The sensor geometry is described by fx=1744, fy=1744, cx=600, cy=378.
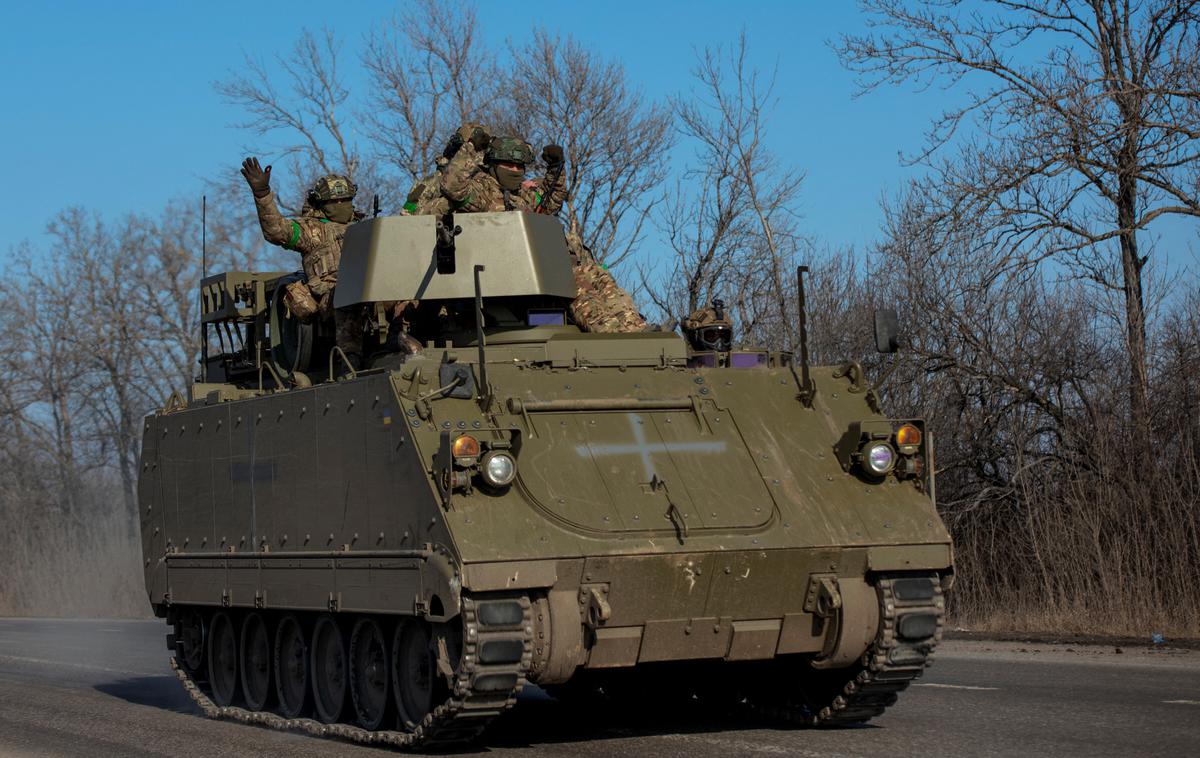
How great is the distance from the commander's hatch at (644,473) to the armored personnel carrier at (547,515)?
2cm

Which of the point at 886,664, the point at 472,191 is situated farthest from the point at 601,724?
the point at 472,191

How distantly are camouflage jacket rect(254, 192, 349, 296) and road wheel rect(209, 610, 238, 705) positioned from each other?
293 centimetres

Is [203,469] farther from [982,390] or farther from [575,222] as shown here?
[575,222]

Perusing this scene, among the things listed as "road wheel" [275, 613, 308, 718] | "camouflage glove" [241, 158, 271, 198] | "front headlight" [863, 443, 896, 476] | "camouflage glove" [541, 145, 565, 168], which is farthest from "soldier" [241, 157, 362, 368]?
"front headlight" [863, 443, 896, 476]

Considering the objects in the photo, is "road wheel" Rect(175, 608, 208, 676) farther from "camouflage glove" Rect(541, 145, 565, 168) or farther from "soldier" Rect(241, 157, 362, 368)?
"camouflage glove" Rect(541, 145, 565, 168)

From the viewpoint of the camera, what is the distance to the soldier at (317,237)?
13367mm

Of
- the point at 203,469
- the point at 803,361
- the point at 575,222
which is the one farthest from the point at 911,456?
the point at 575,222

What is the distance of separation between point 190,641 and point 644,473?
19.7 ft

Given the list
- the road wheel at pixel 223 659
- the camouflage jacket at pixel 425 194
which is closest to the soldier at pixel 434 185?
the camouflage jacket at pixel 425 194

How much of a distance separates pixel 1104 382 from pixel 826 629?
10.9 m

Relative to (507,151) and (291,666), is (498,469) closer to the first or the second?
(291,666)

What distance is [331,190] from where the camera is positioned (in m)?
15.0

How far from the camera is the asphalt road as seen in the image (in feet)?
33.6

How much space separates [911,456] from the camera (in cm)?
1114
